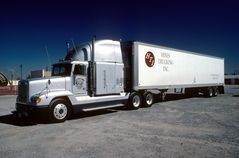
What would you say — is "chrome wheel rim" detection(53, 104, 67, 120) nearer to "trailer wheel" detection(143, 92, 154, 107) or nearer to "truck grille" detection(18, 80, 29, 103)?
"truck grille" detection(18, 80, 29, 103)

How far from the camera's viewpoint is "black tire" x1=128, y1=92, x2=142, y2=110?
1164cm

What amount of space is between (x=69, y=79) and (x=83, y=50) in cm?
181

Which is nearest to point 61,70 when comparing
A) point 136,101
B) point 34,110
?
point 34,110

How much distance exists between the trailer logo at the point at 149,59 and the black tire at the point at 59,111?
19.1ft

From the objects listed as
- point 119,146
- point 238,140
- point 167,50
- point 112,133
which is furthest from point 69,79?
point 167,50

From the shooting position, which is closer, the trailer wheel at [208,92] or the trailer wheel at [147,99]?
the trailer wheel at [147,99]

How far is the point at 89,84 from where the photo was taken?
Answer: 9.88 m

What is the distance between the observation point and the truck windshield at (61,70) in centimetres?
933

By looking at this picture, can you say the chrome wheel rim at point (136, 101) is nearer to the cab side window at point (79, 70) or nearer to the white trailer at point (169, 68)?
the white trailer at point (169, 68)

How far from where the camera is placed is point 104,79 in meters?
10.4

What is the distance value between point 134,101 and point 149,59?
282 cm

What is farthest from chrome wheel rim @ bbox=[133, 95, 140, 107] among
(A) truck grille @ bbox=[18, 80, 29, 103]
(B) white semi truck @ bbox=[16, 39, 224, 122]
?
(A) truck grille @ bbox=[18, 80, 29, 103]

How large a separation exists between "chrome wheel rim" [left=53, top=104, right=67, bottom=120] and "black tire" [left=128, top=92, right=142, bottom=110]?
4142mm

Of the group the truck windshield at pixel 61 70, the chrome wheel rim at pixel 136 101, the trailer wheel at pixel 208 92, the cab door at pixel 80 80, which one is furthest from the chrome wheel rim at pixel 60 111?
the trailer wheel at pixel 208 92
